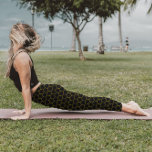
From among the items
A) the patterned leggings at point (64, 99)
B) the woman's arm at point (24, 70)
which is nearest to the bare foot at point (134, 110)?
the patterned leggings at point (64, 99)

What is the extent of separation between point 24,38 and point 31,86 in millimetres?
854

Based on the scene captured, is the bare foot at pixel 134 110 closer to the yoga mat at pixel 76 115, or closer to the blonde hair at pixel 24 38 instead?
the yoga mat at pixel 76 115

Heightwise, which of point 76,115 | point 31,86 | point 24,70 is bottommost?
point 76,115

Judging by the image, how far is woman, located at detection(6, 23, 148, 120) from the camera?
4.71 m

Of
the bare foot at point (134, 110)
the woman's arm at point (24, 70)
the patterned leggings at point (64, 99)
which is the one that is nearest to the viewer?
the woman's arm at point (24, 70)

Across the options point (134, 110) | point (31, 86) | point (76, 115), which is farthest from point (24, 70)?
point (134, 110)

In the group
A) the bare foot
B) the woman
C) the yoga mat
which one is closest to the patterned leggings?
the woman

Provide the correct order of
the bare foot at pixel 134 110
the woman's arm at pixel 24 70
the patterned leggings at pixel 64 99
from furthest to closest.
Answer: the bare foot at pixel 134 110, the patterned leggings at pixel 64 99, the woman's arm at pixel 24 70

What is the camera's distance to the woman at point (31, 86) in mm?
4711

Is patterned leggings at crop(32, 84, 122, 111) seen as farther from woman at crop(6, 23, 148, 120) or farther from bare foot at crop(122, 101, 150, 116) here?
bare foot at crop(122, 101, 150, 116)

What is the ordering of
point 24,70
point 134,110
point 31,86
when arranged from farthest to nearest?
point 134,110, point 31,86, point 24,70

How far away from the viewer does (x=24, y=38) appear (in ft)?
15.5

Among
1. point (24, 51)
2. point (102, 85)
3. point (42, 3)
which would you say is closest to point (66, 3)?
point (42, 3)

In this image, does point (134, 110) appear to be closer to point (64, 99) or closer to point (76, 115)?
point (76, 115)
